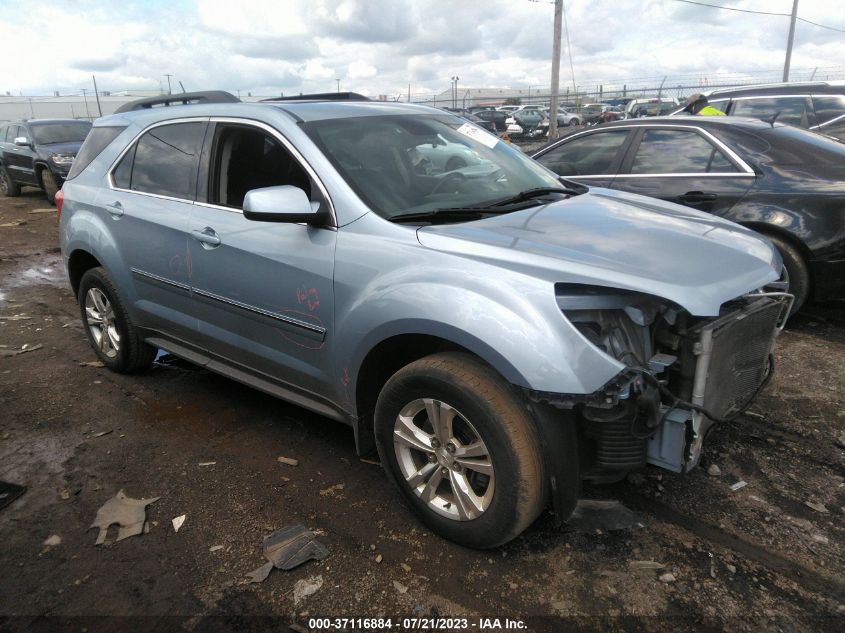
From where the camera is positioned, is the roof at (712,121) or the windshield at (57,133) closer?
the roof at (712,121)

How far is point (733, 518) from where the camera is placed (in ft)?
9.23

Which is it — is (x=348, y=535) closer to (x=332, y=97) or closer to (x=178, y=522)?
(x=178, y=522)

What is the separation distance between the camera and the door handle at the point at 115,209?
403cm

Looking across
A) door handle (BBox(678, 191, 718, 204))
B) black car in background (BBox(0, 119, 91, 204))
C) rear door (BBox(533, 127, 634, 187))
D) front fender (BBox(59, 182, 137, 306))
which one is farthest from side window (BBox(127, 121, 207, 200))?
black car in background (BBox(0, 119, 91, 204))

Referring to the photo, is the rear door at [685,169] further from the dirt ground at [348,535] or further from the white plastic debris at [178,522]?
the white plastic debris at [178,522]

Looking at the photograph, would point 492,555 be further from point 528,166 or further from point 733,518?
point 528,166

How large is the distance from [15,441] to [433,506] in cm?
270

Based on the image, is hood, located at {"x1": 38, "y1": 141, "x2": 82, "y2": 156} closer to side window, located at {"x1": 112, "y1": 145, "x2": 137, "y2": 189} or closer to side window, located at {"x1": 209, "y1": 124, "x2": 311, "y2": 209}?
side window, located at {"x1": 112, "y1": 145, "x2": 137, "y2": 189}

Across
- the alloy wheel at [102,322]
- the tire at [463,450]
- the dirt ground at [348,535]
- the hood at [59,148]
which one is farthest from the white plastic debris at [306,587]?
the hood at [59,148]

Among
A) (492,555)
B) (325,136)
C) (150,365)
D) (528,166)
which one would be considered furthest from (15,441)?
(528,166)

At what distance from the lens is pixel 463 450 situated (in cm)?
251

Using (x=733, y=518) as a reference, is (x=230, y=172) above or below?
above

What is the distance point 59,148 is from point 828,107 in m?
13.8

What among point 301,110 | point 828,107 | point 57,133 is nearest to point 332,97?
point 301,110
